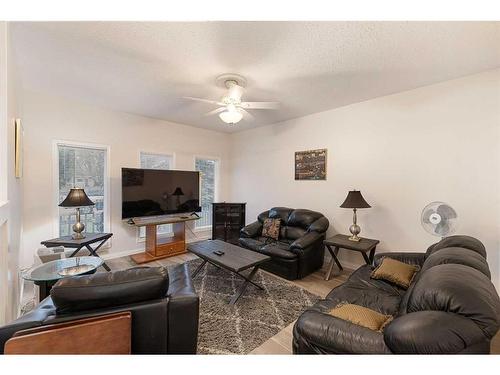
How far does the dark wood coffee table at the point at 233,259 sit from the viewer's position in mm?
2525

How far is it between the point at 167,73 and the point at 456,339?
3.14 meters

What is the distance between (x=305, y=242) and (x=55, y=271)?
2.98 meters

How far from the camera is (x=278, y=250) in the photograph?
3252 mm

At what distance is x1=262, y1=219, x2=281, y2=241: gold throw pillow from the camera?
152 inches

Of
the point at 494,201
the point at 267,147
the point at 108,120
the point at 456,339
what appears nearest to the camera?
the point at 456,339

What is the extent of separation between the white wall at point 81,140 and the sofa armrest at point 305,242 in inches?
117

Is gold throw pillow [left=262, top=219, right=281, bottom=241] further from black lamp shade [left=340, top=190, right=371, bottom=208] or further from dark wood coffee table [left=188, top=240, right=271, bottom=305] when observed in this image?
black lamp shade [left=340, top=190, right=371, bottom=208]

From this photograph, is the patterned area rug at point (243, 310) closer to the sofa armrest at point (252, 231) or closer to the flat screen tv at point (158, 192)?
the sofa armrest at point (252, 231)

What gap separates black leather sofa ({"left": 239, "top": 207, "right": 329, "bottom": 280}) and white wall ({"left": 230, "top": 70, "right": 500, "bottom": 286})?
40cm

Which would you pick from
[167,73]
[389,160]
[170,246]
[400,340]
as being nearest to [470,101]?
[389,160]

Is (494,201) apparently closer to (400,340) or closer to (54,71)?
(400,340)

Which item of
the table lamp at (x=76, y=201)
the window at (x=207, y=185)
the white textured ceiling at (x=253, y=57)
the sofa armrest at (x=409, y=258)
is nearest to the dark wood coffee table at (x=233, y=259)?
the sofa armrest at (x=409, y=258)

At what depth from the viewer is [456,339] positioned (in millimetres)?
926
